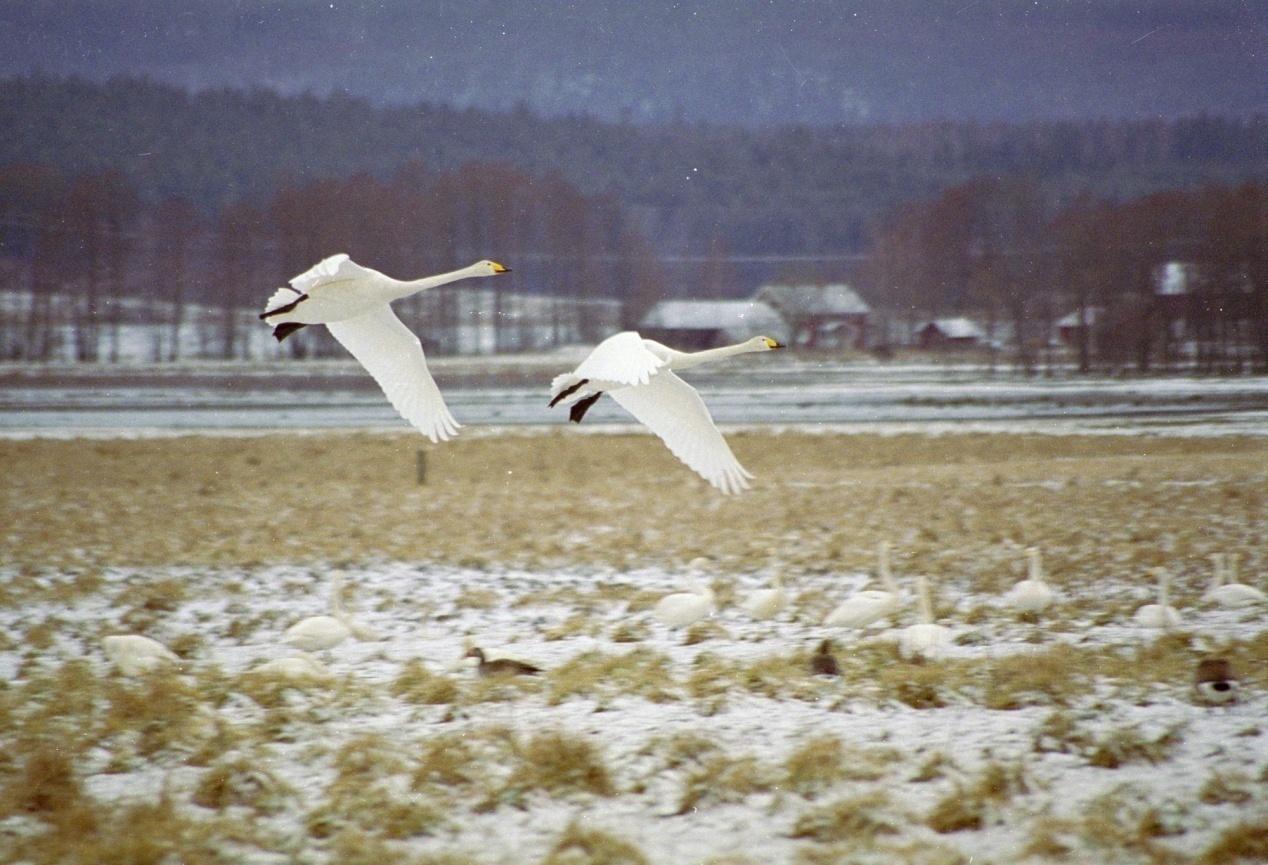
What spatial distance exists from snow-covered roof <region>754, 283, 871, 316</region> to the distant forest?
2.31m

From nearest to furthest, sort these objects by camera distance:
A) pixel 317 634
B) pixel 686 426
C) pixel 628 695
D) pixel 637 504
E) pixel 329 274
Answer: pixel 329 274
pixel 628 695
pixel 317 634
pixel 686 426
pixel 637 504

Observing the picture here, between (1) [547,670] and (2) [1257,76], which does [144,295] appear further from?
(1) [547,670]

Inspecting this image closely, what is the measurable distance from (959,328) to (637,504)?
3492cm

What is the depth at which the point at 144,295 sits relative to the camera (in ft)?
187

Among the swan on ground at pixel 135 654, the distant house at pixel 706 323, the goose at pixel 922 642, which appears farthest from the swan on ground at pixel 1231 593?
the distant house at pixel 706 323

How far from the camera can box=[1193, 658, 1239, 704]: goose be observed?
606cm

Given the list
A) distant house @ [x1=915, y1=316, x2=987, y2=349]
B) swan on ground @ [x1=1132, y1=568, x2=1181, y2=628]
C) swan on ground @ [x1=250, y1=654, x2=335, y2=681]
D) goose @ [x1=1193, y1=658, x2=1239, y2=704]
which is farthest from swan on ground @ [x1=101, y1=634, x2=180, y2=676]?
distant house @ [x1=915, y1=316, x2=987, y2=349]

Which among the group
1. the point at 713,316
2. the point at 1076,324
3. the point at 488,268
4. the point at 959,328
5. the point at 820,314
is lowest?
the point at 488,268

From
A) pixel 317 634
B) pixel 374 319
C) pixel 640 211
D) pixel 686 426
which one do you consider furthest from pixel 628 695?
pixel 640 211

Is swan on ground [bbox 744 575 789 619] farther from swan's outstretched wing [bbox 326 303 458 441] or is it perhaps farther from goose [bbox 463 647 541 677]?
swan's outstretched wing [bbox 326 303 458 441]

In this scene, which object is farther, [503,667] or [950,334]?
[950,334]

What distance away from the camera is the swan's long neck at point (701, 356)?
6040 millimetres

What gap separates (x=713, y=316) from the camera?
44719 millimetres

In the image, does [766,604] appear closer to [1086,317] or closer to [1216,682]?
[1216,682]
